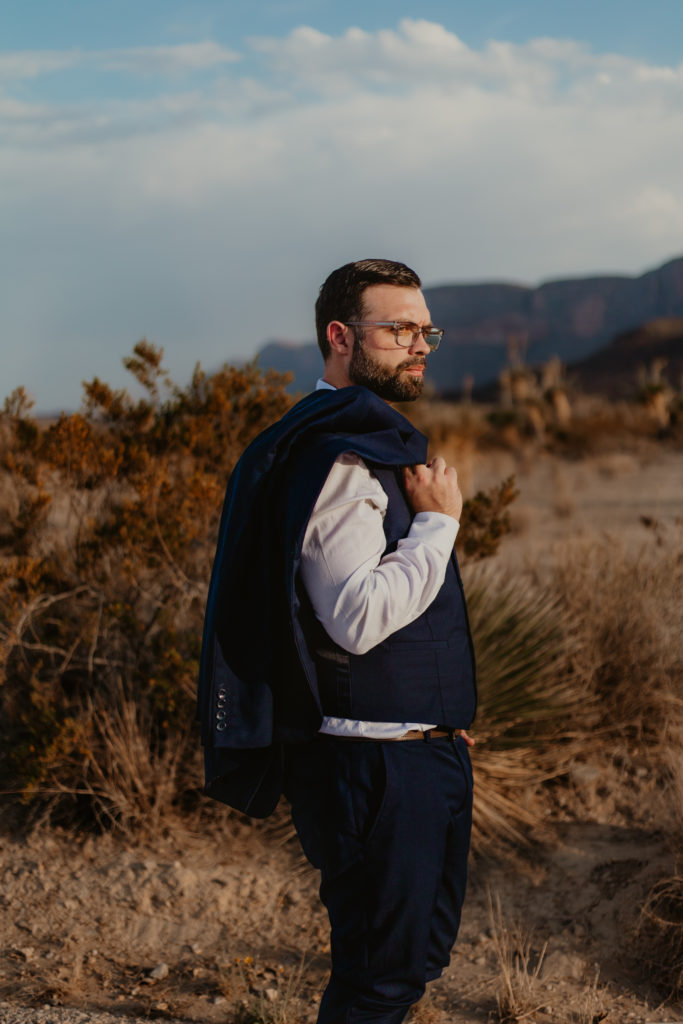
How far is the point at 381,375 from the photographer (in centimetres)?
214

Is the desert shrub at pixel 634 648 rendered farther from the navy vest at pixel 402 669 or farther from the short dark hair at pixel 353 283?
the short dark hair at pixel 353 283

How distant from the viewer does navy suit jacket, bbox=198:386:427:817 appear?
1964 mm

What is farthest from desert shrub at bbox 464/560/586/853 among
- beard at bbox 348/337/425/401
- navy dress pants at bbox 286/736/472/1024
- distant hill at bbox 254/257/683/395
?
distant hill at bbox 254/257/683/395

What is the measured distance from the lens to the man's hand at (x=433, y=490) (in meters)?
2.03

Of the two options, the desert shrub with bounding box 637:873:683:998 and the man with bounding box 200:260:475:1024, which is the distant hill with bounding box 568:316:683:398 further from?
the man with bounding box 200:260:475:1024

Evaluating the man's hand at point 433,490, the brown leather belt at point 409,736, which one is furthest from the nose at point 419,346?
the brown leather belt at point 409,736

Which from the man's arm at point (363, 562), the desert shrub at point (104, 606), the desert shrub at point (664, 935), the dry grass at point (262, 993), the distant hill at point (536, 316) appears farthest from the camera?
the distant hill at point (536, 316)

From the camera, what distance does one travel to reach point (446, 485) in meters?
2.04

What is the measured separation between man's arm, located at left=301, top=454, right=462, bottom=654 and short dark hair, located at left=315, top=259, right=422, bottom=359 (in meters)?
0.39

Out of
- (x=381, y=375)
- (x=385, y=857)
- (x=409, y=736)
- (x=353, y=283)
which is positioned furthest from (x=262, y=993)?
(x=353, y=283)

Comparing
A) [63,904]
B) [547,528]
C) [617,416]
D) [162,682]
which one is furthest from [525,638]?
[617,416]

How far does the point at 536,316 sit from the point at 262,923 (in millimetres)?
111026

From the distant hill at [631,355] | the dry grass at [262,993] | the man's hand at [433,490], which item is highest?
the distant hill at [631,355]

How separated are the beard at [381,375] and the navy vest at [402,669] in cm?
21
